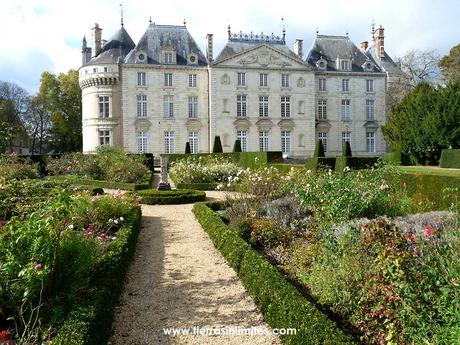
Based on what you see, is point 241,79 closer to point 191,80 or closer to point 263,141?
point 191,80

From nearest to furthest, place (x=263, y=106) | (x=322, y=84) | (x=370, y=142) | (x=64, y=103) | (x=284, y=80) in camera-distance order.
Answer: (x=284, y=80) → (x=263, y=106) → (x=322, y=84) → (x=370, y=142) → (x=64, y=103)

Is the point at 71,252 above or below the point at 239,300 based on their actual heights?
above

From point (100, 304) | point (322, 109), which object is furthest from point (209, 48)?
point (100, 304)

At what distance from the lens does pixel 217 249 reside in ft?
21.5

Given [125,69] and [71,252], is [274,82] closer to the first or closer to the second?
[125,69]

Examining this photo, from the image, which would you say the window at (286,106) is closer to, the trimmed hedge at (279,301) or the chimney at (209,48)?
the chimney at (209,48)

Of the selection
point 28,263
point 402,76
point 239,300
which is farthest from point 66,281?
point 402,76

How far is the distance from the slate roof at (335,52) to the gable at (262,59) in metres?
2.61

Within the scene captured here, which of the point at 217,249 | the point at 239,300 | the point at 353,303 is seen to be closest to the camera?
the point at 353,303

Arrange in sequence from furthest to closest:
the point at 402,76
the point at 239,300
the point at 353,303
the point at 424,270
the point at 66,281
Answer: the point at 402,76
the point at 239,300
the point at 66,281
the point at 353,303
the point at 424,270

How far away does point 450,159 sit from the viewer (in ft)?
64.7

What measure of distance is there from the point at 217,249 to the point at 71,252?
9.21 ft

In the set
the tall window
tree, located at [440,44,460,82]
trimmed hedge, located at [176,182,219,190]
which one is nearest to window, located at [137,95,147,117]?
the tall window

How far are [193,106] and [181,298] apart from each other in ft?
89.9
